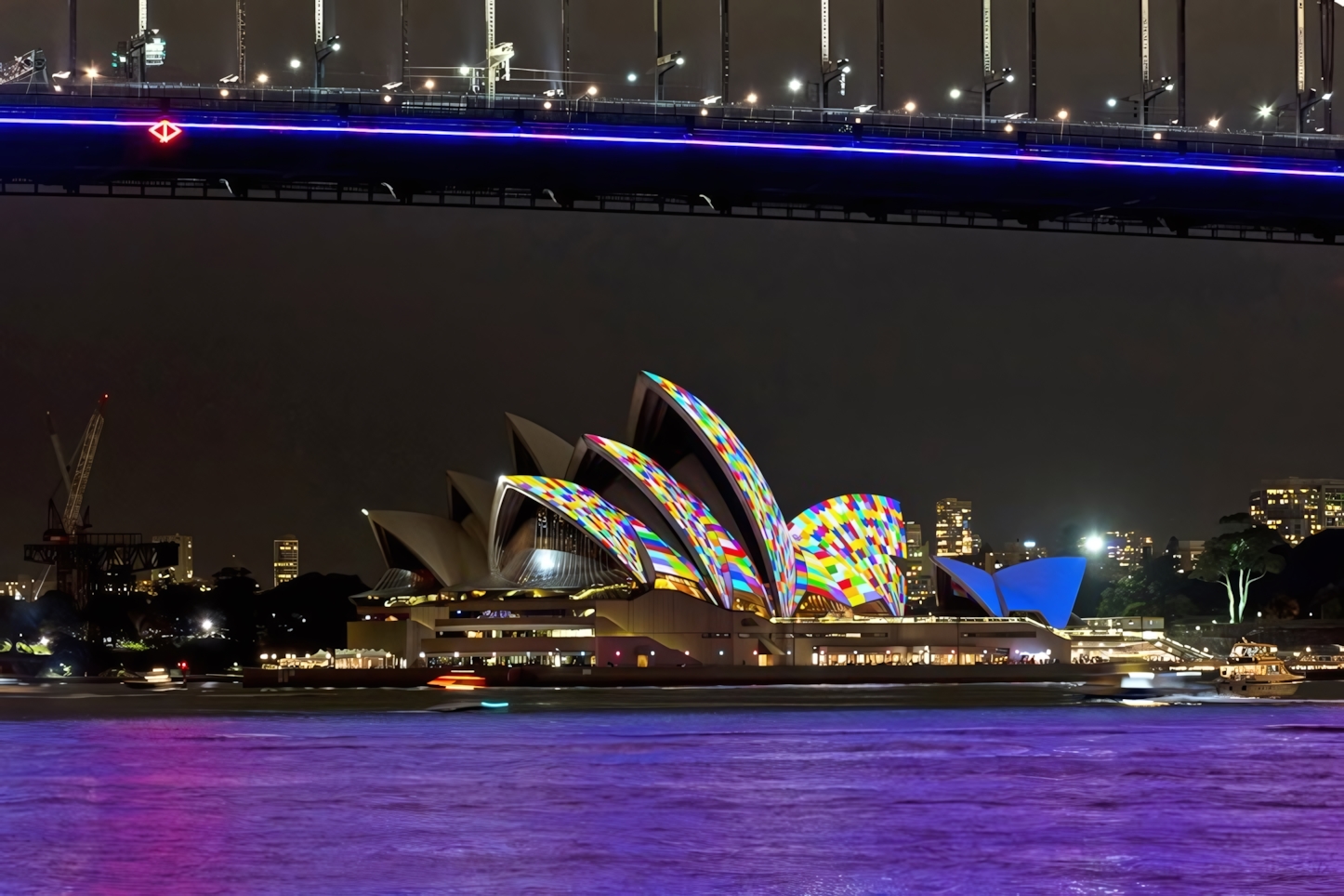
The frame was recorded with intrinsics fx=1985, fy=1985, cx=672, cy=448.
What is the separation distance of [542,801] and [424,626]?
51490mm

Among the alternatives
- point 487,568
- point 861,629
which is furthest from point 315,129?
point 861,629

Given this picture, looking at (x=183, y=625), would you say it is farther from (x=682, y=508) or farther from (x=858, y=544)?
(x=682, y=508)

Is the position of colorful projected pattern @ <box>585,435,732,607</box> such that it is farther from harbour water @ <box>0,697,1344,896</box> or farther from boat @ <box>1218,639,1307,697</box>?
harbour water @ <box>0,697,1344,896</box>

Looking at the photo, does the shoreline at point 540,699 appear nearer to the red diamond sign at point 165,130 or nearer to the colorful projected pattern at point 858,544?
the colorful projected pattern at point 858,544

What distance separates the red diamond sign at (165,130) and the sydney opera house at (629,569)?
105ft

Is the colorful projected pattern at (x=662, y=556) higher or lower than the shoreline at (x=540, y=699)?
higher

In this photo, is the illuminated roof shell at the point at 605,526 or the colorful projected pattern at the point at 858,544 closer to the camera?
the illuminated roof shell at the point at 605,526

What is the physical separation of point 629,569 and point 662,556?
1281 millimetres

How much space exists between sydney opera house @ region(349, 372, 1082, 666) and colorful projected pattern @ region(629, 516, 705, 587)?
4 centimetres

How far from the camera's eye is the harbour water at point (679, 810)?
14797 mm

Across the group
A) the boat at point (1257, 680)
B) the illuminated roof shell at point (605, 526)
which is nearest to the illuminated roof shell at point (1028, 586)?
the illuminated roof shell at point (605, 526)

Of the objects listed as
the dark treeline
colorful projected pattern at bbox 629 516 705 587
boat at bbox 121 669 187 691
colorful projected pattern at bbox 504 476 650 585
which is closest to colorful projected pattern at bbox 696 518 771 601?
colorful projected pattern at bbox 629 516 705 587

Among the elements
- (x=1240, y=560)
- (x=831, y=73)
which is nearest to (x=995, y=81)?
(x=831, y=73)

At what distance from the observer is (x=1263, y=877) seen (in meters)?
14.6
